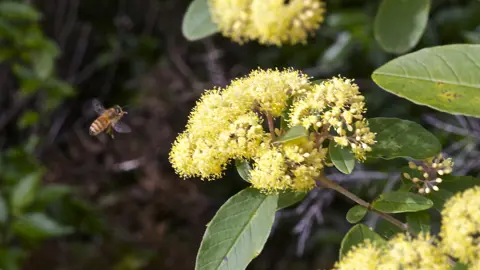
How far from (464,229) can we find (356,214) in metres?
0.22

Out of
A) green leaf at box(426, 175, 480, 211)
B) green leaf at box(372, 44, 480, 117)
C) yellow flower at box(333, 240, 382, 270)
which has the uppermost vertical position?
green leaf at box(372, 44, 480, 117)

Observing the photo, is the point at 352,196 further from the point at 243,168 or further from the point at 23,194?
the point at 23,194

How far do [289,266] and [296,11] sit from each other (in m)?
1.89

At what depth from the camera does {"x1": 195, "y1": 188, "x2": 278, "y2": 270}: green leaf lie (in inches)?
45.1

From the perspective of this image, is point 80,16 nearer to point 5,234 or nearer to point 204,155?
point 5,234

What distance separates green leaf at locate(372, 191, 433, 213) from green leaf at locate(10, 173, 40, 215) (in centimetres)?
164

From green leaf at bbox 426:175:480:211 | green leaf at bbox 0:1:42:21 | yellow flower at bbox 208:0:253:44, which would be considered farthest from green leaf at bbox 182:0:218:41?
green leaf at bbox 426:175:480:211

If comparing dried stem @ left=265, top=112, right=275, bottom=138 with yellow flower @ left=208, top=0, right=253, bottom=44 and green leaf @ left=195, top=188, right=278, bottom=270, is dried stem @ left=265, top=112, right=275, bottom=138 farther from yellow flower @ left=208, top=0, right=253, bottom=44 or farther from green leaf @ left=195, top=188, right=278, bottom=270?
yellow flower @ left=208, top=0, right=253, bottom=44

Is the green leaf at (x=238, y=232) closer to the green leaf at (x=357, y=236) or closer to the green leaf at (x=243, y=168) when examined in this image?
the green leaf at (x=243, y=168)

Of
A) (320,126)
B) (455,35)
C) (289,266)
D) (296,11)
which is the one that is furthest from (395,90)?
(289,266)

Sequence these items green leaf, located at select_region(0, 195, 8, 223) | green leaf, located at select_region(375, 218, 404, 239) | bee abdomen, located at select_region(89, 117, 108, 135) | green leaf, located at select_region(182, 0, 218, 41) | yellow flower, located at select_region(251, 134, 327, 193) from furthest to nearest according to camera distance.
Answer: green leaf, located at select_region(0, 195, 8, 223) < green leaf, located at select_region(182, 0, 218, 41) < bee abdomen, located at select_region(89, 117, 108, 135) < green leaf, located at select_region(375, 218, 404, 239) < yellow flower, located at select_region(251, 134, 327, 193)

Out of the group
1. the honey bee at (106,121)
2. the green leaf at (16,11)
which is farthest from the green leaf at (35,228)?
the green leaf at (16,11)

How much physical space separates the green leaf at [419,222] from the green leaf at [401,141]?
0.12 metres

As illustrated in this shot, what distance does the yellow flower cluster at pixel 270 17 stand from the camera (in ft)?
5.12
